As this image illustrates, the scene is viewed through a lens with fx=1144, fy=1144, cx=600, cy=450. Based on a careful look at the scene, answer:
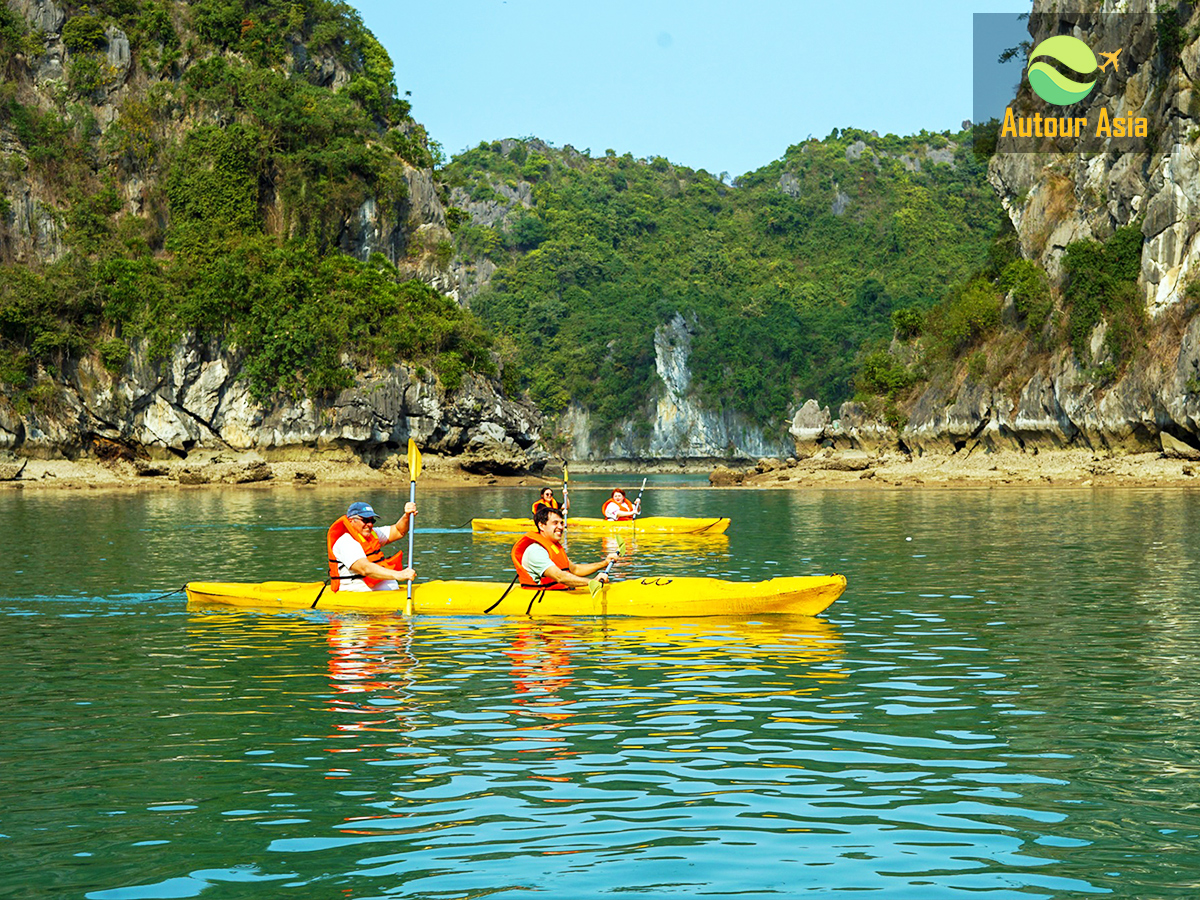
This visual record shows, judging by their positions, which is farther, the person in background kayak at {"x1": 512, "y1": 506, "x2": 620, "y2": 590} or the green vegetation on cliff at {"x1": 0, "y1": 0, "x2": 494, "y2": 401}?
the green vegetation on cliff at {"x1": 0, "y1": 0, "x2": 494, "y2": 401}

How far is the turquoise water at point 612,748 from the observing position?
5516 mm

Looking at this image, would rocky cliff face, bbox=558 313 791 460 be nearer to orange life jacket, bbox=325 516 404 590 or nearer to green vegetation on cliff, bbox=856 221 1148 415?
green vegetation on cliff, bbox=856 221 1148 415

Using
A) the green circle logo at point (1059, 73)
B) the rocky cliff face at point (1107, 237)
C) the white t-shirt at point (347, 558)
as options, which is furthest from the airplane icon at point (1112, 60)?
the white t-shirt at point (347, 558)

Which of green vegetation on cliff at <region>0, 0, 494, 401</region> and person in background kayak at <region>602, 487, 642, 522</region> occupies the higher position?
green vegetation on cliff at <region>0, 0, 494, 401</region>

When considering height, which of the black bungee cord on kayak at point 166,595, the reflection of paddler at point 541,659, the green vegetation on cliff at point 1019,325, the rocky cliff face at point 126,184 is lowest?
the reflection of paddler at point 541,659

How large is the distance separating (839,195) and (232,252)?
91923mm

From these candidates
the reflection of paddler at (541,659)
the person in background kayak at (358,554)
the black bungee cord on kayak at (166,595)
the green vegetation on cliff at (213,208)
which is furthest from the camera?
the green vegetation on cliff at (213,208)

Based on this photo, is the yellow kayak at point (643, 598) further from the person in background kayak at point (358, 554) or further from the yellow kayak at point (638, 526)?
the yellow kayak at point (638, 526)

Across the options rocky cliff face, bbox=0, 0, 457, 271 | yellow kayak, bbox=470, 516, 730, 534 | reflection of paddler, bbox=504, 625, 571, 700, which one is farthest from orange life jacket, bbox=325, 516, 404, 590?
rocky cliff face, bbox=0, 0, 457, 271

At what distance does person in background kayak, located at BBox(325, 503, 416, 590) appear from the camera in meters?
14.0

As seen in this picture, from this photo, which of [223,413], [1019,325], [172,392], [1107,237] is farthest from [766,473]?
[172,392]

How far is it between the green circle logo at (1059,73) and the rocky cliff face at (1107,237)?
643 mm

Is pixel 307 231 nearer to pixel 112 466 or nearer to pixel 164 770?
pixel 112 466

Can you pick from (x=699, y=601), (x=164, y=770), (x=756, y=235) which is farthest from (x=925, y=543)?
(x=756, y=235)
